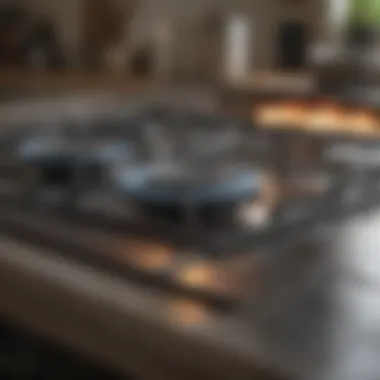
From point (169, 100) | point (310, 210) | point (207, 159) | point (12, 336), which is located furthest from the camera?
point (169, 100)

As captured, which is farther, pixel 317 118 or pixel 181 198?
pixel 317 118

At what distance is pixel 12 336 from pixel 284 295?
214 millimetres

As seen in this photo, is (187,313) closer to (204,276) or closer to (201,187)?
(204,276)

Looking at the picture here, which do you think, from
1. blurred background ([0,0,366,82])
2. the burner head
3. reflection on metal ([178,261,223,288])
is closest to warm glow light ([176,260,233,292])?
reflection on metal ([178,261,223,288])

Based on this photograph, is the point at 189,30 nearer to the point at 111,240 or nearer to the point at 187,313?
the point at 111,240

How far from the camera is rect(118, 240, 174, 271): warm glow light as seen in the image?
0.62 meters

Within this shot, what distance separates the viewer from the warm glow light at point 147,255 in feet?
2.05

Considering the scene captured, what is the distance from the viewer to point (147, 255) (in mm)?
650

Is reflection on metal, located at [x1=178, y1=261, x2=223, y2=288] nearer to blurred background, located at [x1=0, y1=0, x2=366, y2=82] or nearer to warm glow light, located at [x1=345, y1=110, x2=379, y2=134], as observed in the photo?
warm glow light, located at [x1=345, y1=110, x2=379, y2=134]

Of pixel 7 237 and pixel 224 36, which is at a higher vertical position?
pixel 224 36

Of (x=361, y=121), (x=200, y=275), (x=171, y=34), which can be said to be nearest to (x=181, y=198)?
(x=200, y=275)

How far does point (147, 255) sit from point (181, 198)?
0.10 meters

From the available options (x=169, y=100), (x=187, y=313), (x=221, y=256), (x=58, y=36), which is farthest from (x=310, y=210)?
(x=58, y=36)

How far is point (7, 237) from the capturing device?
2.30ft
